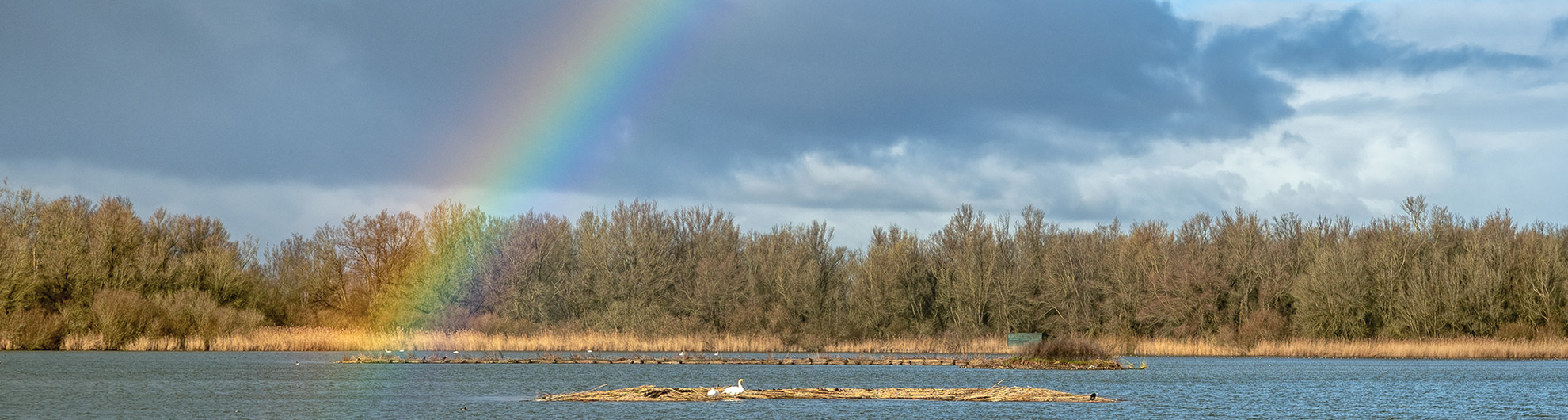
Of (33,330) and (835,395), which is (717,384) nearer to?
(835,395)

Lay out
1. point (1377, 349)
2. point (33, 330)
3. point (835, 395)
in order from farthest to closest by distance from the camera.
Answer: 1. point (1377, 349)
2. point (33, 330)
3. point (835, 395)

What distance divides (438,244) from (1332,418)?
195ft

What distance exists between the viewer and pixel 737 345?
7719 centimetres

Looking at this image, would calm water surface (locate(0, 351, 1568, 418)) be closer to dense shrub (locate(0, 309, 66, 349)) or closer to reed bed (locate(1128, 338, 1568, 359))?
reed bed (locate(1128, 338, 1568, 359))

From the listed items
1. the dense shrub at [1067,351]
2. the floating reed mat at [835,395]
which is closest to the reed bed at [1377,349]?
the dense shrub at [1067,351]

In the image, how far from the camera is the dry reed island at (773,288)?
7012 centimetres

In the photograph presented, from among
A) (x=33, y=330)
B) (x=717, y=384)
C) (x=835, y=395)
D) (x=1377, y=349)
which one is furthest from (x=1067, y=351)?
(x=33, y=330)

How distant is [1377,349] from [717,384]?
133ft

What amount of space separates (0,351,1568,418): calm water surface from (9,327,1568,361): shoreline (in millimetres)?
4191

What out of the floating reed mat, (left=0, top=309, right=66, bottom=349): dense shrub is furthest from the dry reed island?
the floating reed mat

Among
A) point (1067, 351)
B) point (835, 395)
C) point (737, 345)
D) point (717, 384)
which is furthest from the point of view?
point (737, 345)

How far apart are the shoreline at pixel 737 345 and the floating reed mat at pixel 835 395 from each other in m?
33.0

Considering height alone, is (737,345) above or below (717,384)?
above

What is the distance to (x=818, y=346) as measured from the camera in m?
78.4
